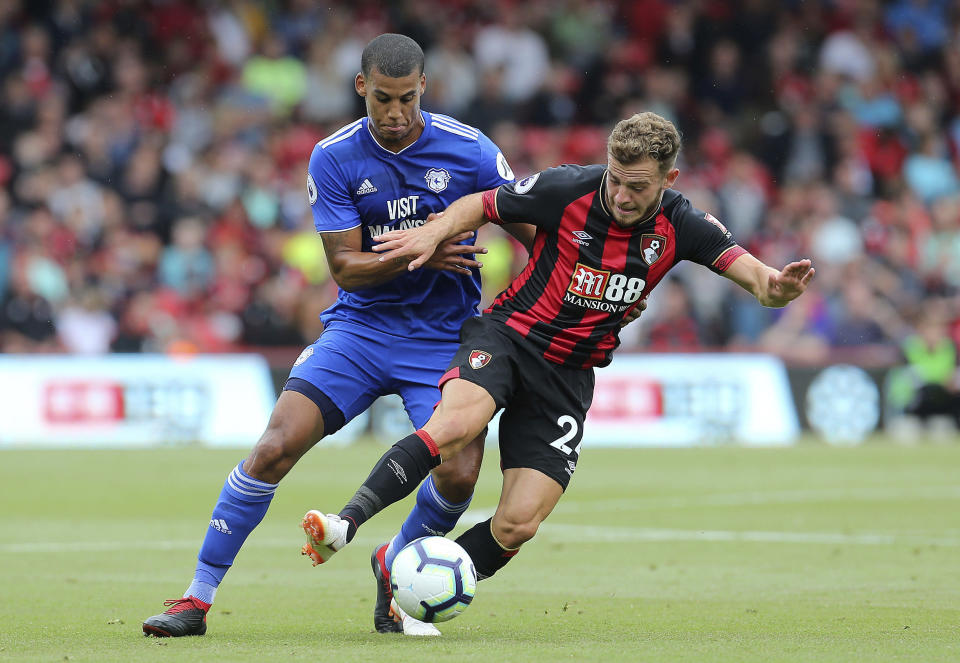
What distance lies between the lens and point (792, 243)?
67.3ft

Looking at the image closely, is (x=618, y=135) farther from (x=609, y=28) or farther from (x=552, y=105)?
(x=609, y=28)

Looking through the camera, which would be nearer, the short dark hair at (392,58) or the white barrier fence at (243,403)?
the short dark hair at (392,58)

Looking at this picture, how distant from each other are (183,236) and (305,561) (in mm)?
10652

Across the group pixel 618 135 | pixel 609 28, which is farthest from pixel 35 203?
pixel 618 135

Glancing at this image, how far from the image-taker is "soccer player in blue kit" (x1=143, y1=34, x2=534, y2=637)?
6410 mm

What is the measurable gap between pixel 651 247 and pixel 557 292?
17.7 inches

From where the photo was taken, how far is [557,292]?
260 inches

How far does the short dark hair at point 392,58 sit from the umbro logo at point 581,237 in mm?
966

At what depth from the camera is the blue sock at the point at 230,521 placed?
20.9 feet

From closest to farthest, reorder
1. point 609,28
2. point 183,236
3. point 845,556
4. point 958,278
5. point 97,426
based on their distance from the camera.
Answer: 1. point 845,556
2. point 97,426
3. point 183,236
4. point 958,278
5. point 609,28

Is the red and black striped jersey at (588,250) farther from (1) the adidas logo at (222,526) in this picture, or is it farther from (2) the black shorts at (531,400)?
(1) the adidas logo at (222,526)

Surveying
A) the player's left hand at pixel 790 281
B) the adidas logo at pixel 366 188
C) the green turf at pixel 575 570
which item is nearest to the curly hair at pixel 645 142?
the player's left hand at pixel 790 281

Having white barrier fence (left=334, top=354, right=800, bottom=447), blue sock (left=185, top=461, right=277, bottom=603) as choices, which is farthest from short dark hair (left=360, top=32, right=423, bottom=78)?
white barrier fence (left=334, top=354, right=800, bottom=447)

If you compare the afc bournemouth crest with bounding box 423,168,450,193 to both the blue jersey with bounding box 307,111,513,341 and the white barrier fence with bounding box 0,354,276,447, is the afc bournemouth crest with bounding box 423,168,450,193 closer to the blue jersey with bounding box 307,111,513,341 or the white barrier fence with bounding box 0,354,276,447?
the blue jersey with bounding box 307,111,513,341
